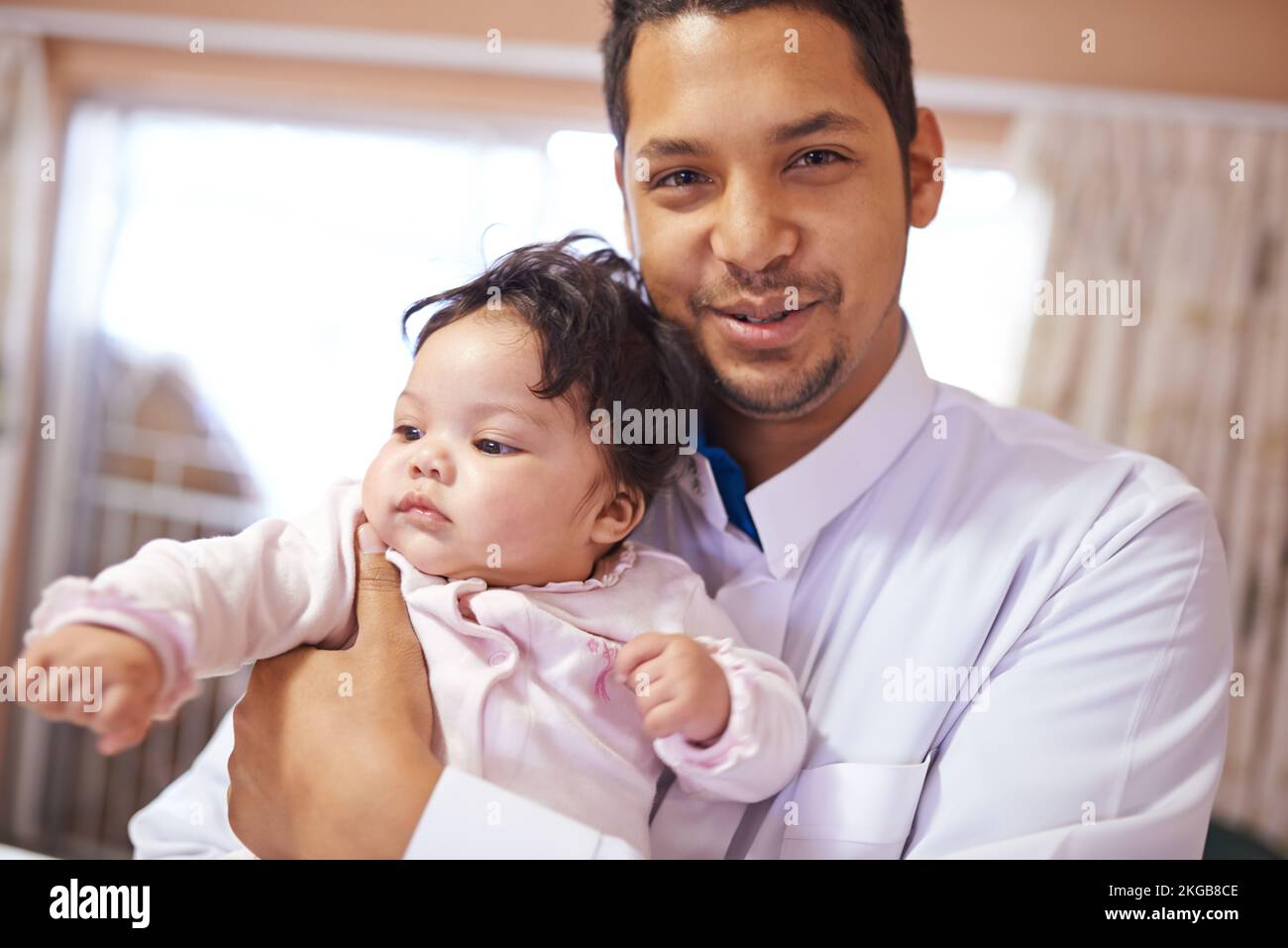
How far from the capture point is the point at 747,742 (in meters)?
0.97

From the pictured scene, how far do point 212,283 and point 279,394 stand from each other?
0.53 m

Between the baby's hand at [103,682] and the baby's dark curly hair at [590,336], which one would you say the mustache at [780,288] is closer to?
the baby's dark curly hair at [590,336]

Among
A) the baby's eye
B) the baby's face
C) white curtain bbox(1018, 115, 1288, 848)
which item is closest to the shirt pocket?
the baby's face

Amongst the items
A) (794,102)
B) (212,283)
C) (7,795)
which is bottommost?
(7,795)

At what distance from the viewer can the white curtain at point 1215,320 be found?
3414 millimetres

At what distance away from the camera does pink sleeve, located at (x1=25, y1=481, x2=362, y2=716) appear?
801mm

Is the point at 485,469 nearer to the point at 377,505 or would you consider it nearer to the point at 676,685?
the point at 377,505

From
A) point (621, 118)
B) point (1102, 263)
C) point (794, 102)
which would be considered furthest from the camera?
point (1102, 263)

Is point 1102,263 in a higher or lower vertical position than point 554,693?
higher

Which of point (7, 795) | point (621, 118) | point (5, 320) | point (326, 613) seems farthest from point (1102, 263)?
point (7, 795)

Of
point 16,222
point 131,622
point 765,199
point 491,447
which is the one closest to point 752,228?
point 765,199

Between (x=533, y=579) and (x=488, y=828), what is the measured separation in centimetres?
29

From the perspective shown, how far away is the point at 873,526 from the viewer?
1259mm
